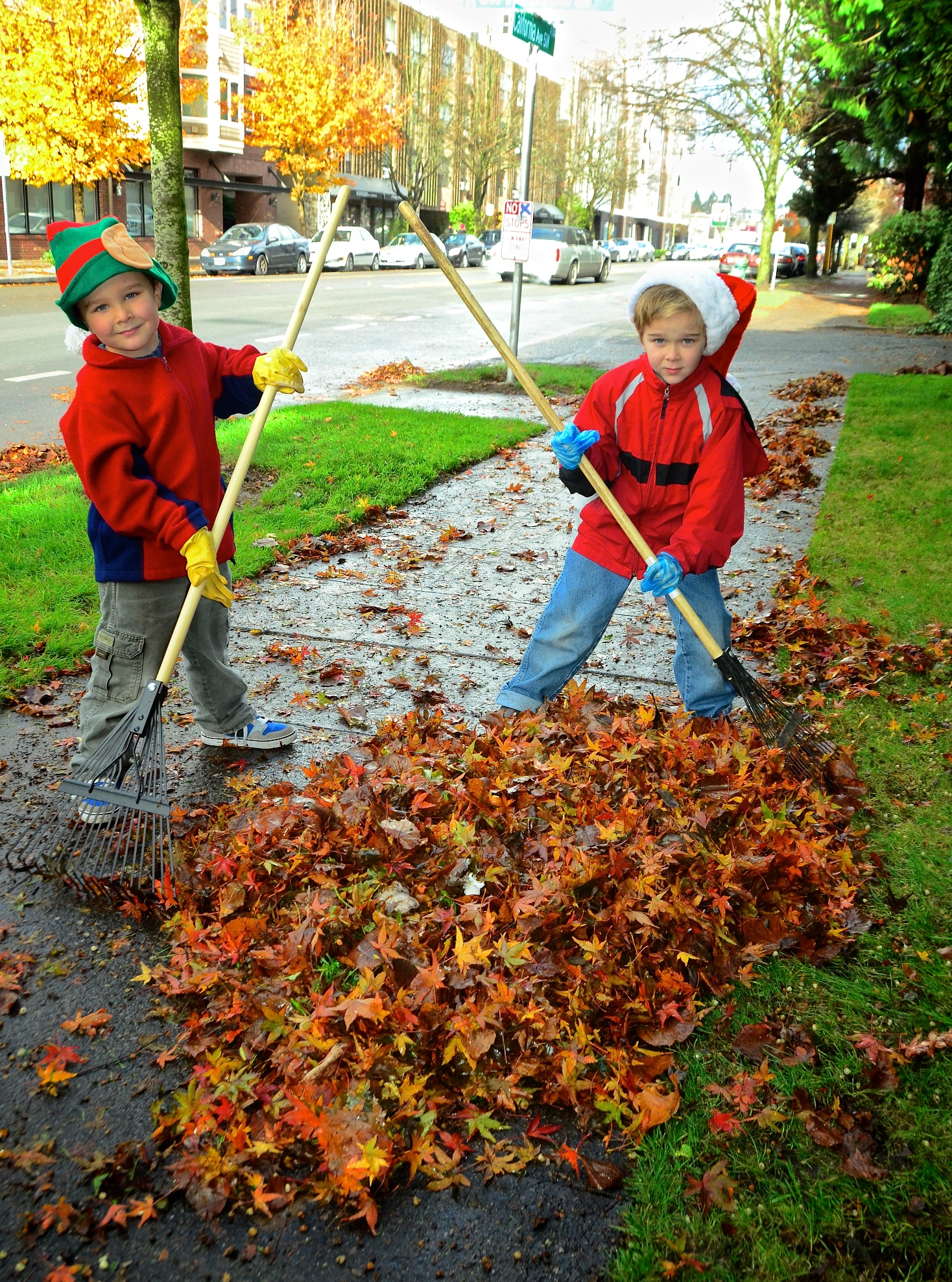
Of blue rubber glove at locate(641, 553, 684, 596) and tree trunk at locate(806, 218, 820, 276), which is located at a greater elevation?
tree trunk at locate(806, 218, 820, 276)

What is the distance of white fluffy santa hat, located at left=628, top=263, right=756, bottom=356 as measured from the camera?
10.3 feet

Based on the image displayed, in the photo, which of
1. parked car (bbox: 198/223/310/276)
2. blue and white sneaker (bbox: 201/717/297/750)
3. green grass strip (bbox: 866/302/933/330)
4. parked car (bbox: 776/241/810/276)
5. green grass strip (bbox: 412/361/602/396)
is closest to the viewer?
blue and white sneaker (bbox: 201/717/297/750)

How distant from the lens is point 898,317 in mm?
21016

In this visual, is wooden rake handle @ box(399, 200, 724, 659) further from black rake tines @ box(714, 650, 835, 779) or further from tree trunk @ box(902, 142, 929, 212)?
tree trunk @ box(902, 142, 929, 212)

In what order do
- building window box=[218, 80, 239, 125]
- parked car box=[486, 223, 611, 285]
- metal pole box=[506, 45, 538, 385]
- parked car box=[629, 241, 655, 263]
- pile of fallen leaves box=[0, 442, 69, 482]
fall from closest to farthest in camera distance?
pile of fallen leaves box=[0, 442, 69, 482]
metal pole box=[506, 45, 538, 385]
parked car box=[486, 223, 611, 285]
building window box=[218, 80, 239, 125]
parked car box=[629, 241, 655, 263]

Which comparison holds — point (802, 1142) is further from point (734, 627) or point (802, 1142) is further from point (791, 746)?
point (734, 627)

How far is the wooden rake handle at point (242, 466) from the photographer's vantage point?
3.10 metres

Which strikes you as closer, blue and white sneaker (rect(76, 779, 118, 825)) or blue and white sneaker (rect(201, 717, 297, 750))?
blue and white sneaker (rect(76, 779, 118, 825))

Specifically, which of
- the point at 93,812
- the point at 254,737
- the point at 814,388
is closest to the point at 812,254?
the point at 814,388

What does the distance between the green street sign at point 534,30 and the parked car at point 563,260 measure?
18816 millimetres

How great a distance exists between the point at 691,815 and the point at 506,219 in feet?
29.8

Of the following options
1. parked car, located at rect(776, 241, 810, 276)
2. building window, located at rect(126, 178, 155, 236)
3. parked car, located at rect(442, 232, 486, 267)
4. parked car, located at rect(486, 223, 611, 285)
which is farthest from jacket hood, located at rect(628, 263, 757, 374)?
parked car, located at rect(776, 241, 810, 276)

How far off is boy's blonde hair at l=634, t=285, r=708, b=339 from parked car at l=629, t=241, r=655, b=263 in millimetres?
62654

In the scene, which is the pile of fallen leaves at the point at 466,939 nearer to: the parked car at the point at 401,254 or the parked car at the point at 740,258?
the parked car at the point at 740,258
